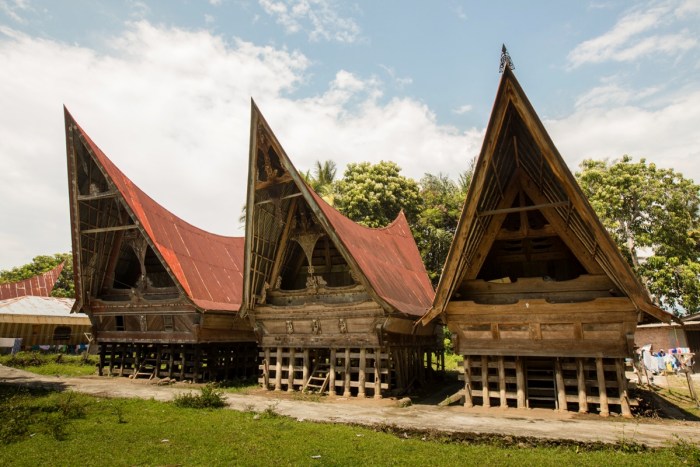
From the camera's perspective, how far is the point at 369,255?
55.8ft

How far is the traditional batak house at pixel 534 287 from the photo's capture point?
33.7 ft

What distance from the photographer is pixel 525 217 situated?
1260 centimetres

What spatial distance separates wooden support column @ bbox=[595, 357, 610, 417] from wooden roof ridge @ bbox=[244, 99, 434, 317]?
5.66 meters

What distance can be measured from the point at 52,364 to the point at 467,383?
22.9 metres

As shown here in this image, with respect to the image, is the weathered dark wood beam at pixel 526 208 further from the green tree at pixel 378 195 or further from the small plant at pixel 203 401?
the green tree at pixel 378 195

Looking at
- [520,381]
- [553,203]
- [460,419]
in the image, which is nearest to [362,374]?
[460,419]

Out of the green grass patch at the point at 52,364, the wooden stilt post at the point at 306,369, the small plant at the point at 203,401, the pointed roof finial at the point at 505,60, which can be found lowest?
the green grass patch at the point at 52,364

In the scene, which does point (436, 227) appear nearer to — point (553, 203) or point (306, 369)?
point (306, 369)

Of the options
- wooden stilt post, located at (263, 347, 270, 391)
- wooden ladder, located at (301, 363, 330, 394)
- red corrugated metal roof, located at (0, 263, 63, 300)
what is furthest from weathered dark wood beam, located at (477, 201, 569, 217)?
red corrugated metal roof, located at (0, 263, 63, 300)

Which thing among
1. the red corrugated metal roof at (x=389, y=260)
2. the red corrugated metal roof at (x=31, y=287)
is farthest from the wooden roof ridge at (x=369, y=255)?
the red corrugated metal roof at (x=31, y=287)

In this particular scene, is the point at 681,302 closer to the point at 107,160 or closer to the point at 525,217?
the point at 525,217

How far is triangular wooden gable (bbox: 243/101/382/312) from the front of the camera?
14.6m

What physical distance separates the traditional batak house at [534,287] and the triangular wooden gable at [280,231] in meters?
3.12

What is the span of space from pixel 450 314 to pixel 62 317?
106 feet
